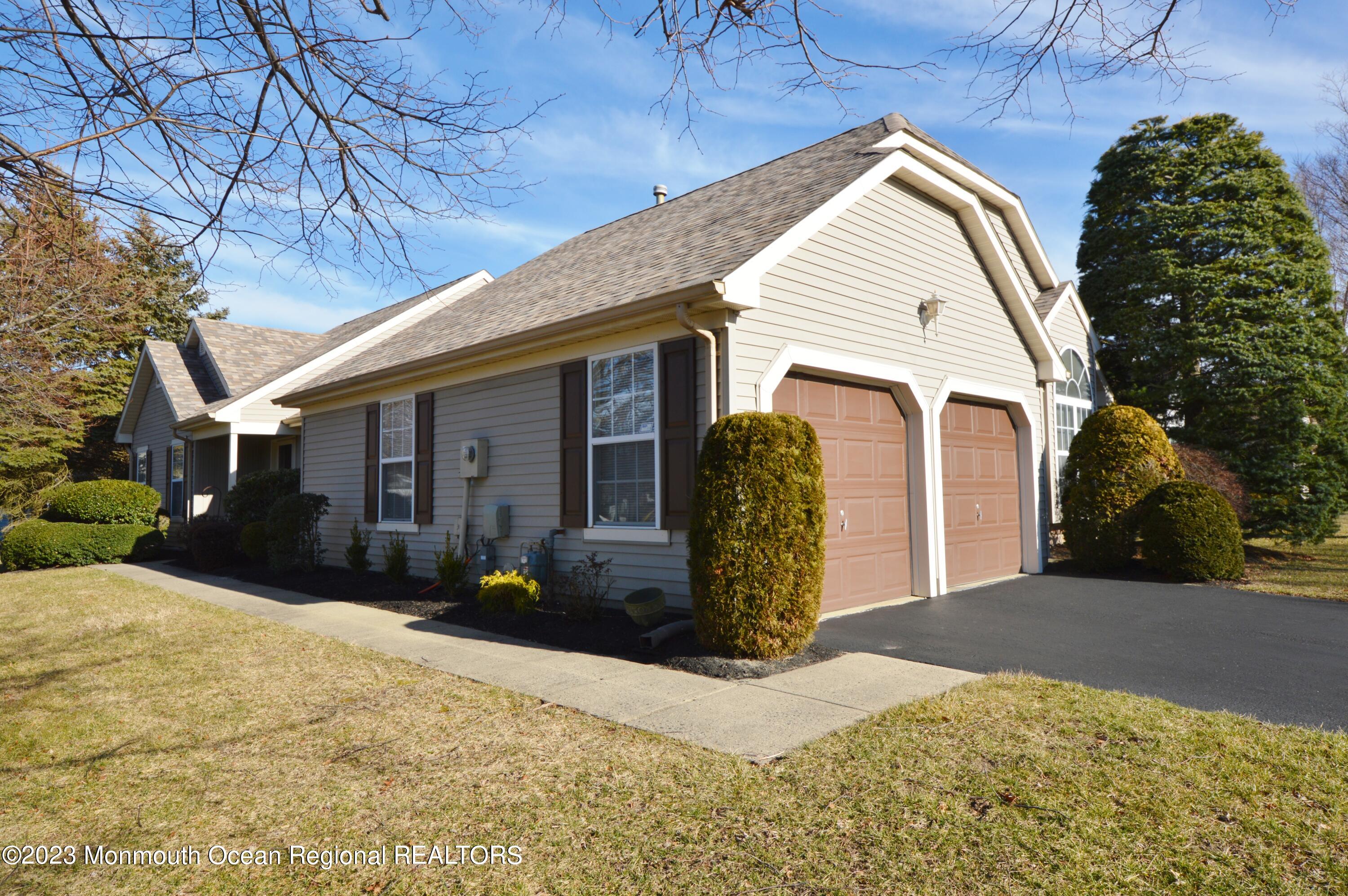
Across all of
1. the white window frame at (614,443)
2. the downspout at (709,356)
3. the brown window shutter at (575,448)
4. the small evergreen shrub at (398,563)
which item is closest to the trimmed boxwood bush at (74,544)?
the small evergreen shrub at (398,563)

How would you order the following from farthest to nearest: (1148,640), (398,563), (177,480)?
1. (177,480)
2. (398,563)
3. (1148,640)

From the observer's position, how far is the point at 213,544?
14.2 meters

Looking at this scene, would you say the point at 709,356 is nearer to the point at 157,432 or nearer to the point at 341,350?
the point at 341,350

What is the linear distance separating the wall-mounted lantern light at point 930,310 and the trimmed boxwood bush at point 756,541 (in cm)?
415

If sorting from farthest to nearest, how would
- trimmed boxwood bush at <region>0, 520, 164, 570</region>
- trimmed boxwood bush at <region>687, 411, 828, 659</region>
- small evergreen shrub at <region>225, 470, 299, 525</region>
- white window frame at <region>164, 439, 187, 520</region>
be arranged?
white window frame at <region>164, 439, 187, 520</region>
trimmed boxwood bush at <region>0, 520, 164, 570</region>
small evergreen shrub at <region>225, 470, 299, 525</region>
trimmed boxwood bush at <region>687, 411, 828, 659</region>

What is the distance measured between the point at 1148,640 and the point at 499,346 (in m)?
7.35

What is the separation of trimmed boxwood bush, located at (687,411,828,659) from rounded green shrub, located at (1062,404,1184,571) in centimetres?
631

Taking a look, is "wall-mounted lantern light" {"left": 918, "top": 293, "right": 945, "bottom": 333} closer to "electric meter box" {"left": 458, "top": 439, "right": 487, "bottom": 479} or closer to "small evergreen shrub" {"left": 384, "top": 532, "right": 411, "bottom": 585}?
"electric meter box" {"left": 458, "top": 439, "right": 487, "bottom": 479}

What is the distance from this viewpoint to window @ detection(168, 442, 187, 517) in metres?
20.4

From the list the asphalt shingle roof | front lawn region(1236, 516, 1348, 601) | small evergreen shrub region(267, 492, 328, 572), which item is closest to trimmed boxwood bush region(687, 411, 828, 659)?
the asphalt shingle roof

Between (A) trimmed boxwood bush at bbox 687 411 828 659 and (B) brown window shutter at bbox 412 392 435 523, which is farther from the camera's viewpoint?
(B) brown window shutter at bbox 412 392 435 523

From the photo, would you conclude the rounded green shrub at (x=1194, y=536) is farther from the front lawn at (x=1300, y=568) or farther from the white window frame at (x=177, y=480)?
the white window frame at (x=177, y=480)

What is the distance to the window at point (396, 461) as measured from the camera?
11594 mm

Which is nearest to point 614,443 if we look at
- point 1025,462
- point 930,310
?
point 930,310
